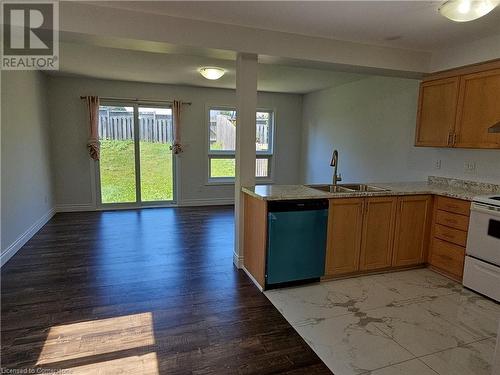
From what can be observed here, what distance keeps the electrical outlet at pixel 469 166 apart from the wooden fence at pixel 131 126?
5.10 m

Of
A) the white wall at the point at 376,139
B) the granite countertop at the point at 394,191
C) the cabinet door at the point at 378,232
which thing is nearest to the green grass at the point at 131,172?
the white wall at the point at 376,139

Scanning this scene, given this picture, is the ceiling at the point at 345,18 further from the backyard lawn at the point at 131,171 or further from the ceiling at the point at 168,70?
the backyard lawn at the point at 131,171

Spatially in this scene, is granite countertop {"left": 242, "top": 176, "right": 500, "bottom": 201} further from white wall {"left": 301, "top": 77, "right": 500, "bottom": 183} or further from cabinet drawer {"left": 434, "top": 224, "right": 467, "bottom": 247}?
cabinet drawer {"left": 434, "top": 224, "right": 467, "bottom": 247}

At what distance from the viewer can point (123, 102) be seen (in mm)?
6078

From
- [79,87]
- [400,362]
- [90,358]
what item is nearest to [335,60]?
[400,362]

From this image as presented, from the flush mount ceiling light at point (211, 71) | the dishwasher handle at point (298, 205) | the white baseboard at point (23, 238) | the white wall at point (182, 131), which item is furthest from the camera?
the white wall at point (182, 131)

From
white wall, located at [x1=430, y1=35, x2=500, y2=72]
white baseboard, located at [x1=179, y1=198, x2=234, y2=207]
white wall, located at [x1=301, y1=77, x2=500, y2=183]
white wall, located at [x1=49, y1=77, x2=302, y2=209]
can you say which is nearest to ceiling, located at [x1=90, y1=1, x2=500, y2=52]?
white wall, located at [x1=430, y1=35, x2=500, y2=72]

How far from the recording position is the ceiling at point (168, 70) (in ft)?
13.5

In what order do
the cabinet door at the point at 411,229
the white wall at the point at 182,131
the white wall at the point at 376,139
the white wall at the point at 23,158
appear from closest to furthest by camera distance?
the cabinet door at the point at 411,229
the white wall at the point at 23,158
the white wall at the point at 376,139
the white wall at the point at 182,131

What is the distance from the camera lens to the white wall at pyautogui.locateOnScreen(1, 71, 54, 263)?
361cm

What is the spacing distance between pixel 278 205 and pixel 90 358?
1.82 meters

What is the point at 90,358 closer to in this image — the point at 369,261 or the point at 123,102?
the point at 369,261

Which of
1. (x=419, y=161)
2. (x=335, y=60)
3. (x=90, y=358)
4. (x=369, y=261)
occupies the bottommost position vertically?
(x=90, y=358)

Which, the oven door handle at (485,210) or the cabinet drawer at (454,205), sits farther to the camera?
the cabinet drawer at (454,205)
